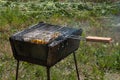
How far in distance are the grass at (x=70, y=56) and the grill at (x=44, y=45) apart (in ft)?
3.61

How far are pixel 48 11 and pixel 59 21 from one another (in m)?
0.80

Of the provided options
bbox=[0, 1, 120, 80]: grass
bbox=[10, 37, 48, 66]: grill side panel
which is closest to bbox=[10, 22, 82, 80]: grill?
bbox=[10, 37, 48, 66]: grill side panel

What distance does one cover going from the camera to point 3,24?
7676 mm

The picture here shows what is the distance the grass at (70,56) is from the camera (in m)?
5.54

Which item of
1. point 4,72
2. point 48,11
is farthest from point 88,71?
point 48,11

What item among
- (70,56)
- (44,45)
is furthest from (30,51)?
(70,56)

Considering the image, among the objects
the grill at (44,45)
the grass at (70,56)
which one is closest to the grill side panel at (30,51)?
the grill at (44,45)

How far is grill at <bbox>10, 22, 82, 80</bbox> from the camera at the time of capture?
4.03m

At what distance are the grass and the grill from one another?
1.10 metres

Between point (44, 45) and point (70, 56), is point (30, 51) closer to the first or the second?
point (44, 45)

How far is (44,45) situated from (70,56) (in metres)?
2.32

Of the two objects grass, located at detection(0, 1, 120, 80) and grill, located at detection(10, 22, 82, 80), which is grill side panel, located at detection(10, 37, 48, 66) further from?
grass, located at detection(0, 1, 120, 80)

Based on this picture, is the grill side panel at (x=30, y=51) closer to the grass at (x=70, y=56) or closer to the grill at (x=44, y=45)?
the grill at (x=44, y=45)

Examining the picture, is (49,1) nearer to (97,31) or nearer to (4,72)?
(97,31)
